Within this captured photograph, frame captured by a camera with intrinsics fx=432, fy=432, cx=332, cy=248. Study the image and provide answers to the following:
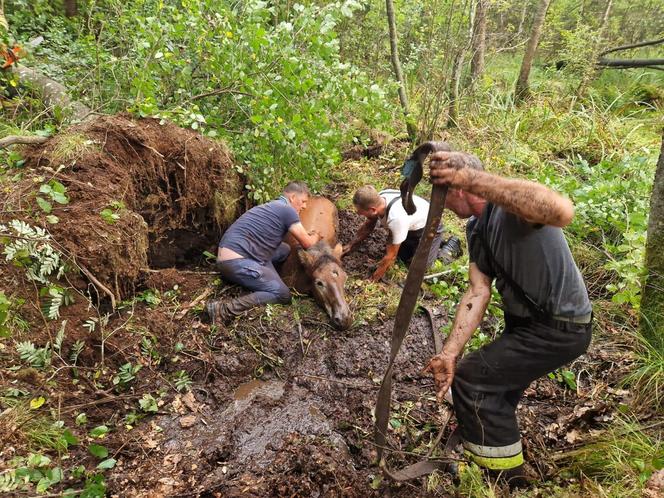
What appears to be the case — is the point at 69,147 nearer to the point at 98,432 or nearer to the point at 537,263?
the point at 98,432

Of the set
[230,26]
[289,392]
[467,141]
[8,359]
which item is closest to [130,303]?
[8,359]

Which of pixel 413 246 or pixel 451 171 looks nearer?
pixel 451 171

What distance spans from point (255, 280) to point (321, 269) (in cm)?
78

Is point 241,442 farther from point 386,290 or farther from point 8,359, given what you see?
point 386,290

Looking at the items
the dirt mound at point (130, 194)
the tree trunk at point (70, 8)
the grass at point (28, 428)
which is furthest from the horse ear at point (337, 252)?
the tree trunk at point (70, 8)

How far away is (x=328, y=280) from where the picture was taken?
496 cm

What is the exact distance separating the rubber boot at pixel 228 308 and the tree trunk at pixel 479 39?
6.17 meters

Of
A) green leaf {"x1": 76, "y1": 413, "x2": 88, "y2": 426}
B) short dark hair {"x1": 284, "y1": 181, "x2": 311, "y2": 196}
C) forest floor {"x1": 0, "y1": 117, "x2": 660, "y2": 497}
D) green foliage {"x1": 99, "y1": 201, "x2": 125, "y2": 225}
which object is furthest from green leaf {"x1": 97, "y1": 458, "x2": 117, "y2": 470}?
short dark hair {"x1": 284, "y1": 181, "x2": 311, "y2": 196}

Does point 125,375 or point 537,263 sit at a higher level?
point 537,263

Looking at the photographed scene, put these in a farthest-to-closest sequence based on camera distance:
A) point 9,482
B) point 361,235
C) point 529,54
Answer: point 529,54
point 361,235
point 9,482

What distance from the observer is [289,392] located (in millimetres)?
3992

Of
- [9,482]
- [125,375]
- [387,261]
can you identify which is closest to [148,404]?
[125,375]

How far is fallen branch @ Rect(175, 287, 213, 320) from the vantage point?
465cm

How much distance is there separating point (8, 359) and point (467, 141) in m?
7.62
